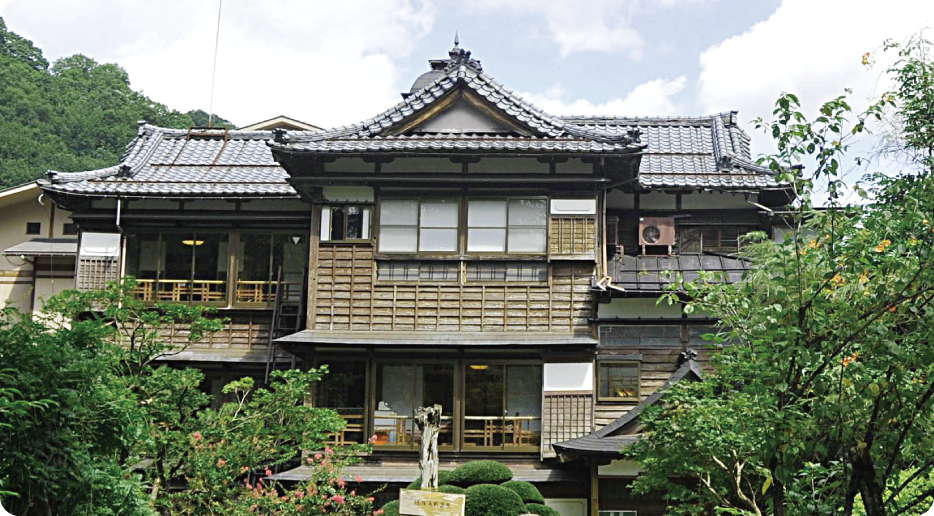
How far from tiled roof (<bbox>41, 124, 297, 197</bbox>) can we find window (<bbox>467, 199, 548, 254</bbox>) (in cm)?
470

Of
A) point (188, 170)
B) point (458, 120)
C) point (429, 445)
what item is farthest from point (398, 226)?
point (429, 445)

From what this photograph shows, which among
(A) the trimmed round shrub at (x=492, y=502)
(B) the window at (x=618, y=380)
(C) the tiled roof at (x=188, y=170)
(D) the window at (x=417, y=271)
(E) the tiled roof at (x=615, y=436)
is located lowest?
(A) the trimmed round shrub at (x=492, y=502)

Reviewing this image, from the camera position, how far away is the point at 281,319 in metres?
23.8

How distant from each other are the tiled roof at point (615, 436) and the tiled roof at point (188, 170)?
8901mm

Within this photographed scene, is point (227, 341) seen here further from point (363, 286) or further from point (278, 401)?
point (278, 401)

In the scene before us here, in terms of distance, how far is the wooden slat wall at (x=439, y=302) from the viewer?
2155 cm

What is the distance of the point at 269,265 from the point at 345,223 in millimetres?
3251

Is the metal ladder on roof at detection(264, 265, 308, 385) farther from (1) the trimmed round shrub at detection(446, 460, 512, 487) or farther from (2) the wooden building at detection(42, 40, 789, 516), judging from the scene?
(1) the trimmed round shrub at detection(446, 460, 512, 487)

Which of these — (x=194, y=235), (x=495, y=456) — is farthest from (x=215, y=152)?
(x=495, y=456)

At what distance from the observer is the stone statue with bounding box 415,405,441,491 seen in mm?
14969

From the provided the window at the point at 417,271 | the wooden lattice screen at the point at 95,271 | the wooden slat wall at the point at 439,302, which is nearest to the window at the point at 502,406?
the wooden slat wall at the point at 439,302

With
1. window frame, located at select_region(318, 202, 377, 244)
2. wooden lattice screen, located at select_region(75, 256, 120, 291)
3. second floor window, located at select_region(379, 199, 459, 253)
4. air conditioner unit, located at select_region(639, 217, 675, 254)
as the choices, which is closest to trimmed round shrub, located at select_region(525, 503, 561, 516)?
second floor window, located at select_region(379, 199, 459, 253)

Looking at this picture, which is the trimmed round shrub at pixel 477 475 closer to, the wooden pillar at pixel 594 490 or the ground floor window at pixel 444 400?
the wooden pillar at pixel 594 490

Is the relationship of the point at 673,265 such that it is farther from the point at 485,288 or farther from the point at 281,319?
the point at 281,319
